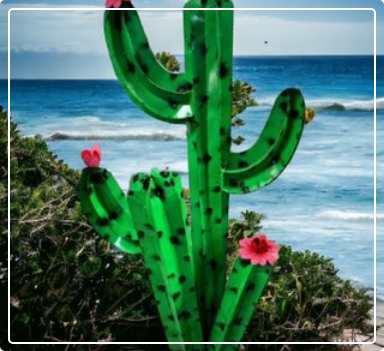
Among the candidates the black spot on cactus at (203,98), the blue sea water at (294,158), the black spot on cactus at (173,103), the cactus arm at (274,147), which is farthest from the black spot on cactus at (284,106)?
the blue sea water at (294,158)

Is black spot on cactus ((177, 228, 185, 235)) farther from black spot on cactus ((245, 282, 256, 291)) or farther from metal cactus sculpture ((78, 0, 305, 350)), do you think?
black spot on cactus ((245, 282, 256, 291))

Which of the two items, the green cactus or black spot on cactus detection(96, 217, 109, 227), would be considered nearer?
the green cactus

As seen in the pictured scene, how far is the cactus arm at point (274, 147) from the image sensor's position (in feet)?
11.6

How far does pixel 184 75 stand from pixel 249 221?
1299 mm

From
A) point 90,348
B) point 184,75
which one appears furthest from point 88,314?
point 184,75

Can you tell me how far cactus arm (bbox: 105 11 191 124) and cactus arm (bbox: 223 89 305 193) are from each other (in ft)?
0.92

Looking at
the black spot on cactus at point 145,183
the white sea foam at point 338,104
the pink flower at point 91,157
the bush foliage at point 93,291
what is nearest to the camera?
the black spot on cactus at point 145,183

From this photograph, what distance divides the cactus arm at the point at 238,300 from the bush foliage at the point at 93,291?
0.52m

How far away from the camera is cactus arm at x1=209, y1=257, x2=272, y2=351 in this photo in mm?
3586

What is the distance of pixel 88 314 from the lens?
170 inches

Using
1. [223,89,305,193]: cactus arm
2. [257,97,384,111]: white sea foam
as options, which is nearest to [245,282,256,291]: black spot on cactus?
[223,89,305,193]: cactus arm

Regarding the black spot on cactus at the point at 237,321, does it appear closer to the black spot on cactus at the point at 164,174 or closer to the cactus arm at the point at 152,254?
the cactus arm at the point at 152,254

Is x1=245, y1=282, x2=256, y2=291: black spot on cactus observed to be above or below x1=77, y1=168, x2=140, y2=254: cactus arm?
below

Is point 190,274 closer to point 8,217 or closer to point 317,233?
point 8,217
